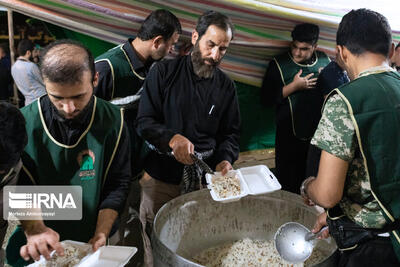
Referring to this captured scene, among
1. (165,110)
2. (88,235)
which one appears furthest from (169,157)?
(88,235)

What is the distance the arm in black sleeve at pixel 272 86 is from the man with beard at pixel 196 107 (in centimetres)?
96

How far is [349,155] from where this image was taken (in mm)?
1156

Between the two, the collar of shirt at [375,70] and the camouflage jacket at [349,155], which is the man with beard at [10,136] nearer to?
the camouflage jacket at [349,155]

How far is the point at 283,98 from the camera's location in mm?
2832

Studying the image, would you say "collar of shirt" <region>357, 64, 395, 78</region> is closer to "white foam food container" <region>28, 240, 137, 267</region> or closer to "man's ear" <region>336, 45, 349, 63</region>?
"man's ear" <region>336, 45, 349, 63</region>

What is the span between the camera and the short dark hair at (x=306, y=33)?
2.65 m

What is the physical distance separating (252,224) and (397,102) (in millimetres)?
996

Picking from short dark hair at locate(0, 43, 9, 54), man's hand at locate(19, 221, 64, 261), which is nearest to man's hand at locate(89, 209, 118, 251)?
man's hand at locate(19, 221, 64, 261)

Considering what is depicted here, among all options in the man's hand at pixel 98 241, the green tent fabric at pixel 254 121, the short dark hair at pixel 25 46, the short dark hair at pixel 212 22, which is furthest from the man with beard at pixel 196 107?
the short dark hair at pixel 25 46

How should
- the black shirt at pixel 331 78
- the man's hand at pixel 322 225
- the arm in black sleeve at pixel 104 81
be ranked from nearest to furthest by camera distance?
the man's hand at pixel 322 225, the arm in black sleeve at pixel 104 81, the black shirt at pixel 331 78

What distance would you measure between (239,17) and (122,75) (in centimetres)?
100

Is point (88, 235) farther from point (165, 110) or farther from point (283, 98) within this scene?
point (283, 98)

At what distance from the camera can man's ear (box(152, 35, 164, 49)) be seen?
2.18m

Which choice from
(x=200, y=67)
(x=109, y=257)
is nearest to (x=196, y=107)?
(x=200, y=67)
